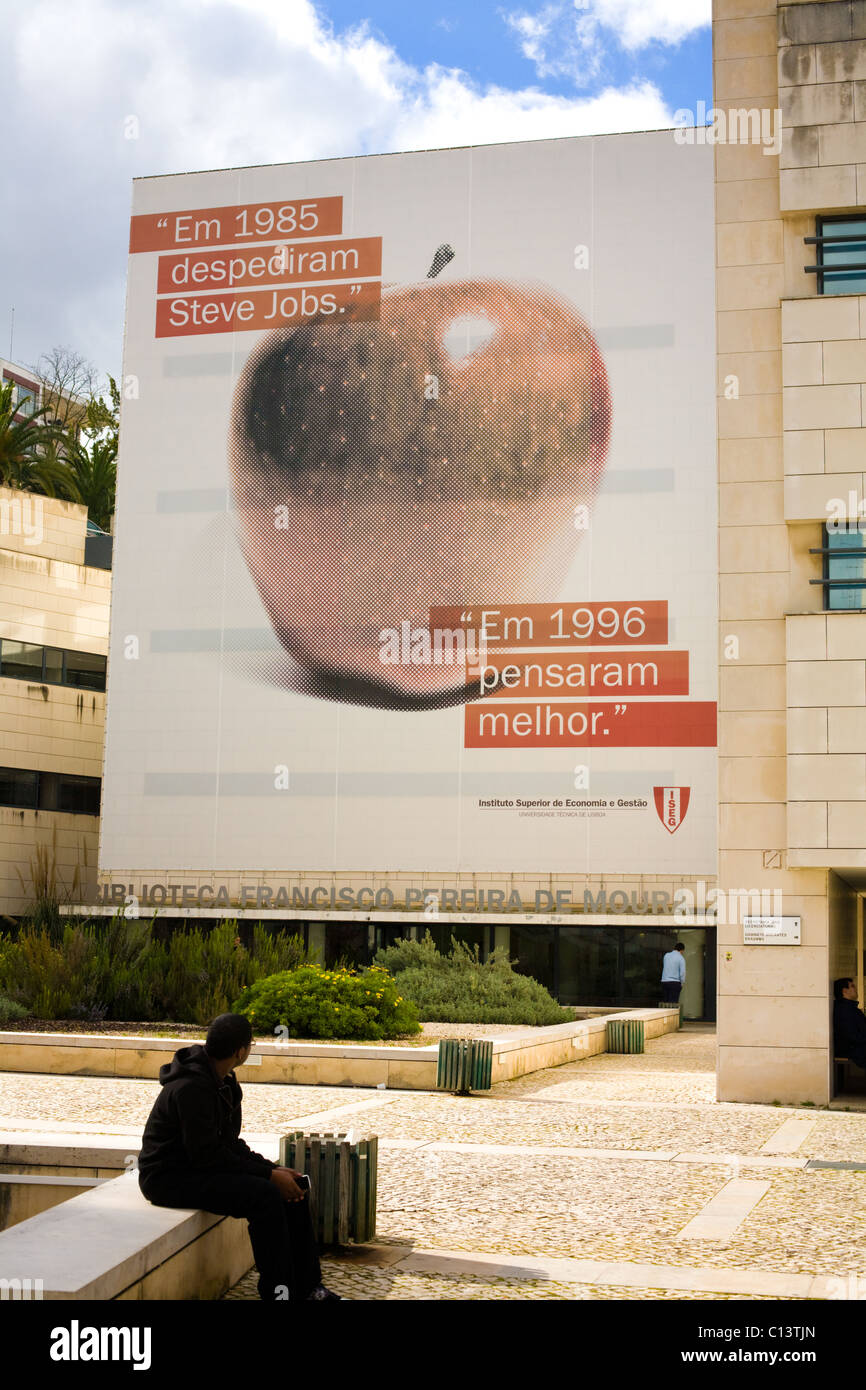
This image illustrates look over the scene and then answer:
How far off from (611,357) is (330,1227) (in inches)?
1287

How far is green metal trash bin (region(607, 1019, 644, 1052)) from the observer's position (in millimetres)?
23656

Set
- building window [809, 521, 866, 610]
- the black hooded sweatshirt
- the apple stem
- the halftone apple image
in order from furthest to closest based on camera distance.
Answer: the apple stem → the halftone apple image → building window [809, 521, 866, 610] → the black hooded sweatshirt

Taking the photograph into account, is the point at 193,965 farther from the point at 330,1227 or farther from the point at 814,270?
the point at 330,1227

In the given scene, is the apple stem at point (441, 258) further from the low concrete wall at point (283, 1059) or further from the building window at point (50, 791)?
the low concrete wall at point (283, 1059)

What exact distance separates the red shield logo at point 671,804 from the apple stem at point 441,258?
15.1m

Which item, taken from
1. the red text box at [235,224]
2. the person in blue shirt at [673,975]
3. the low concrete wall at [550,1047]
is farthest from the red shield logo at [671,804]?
the red text box at [235,224]

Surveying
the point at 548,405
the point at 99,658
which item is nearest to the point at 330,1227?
the point at 548,405

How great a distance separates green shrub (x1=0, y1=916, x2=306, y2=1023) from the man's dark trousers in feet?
45.1

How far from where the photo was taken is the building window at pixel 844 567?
56.6ft

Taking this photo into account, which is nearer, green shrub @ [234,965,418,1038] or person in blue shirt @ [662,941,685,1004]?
green shrub @ [234,965,418,1038]

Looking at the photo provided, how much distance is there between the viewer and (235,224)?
41.7 metres
